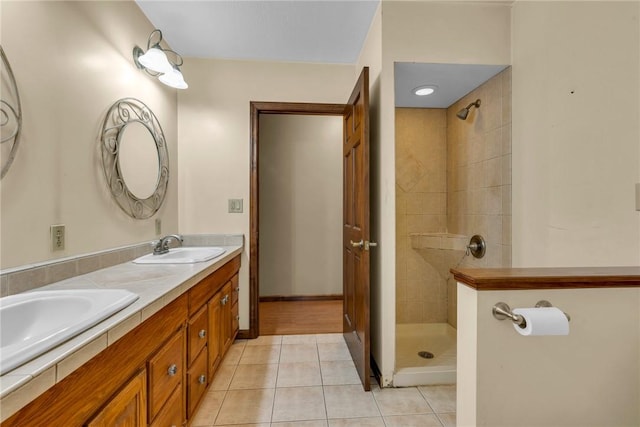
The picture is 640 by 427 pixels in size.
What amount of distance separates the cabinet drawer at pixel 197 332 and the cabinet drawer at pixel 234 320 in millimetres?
621

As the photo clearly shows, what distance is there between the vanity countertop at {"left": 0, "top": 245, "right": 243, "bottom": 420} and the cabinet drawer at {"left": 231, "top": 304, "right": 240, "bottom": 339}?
0.74 m

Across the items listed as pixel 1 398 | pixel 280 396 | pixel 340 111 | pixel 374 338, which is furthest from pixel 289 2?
pixel 280 396

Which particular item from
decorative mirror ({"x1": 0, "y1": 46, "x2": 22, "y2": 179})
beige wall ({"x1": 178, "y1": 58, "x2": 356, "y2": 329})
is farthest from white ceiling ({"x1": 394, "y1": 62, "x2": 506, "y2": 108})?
decorative mirror ({"x1": 0, "y1": 46, "x2": 22, "y2": 179})

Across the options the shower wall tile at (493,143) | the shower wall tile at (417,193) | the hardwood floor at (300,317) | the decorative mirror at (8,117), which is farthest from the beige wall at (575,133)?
the decorative mirror at (8,117)

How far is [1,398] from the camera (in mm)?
475

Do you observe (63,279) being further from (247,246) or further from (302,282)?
(302,282)

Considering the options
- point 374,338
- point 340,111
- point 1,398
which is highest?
point 340,111

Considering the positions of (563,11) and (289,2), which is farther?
(289,2)

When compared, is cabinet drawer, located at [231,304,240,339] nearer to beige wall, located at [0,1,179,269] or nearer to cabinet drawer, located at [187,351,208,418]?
cabinet drawer, located at [187,351,208,418]

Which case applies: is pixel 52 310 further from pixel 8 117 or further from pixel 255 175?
pixel 255 175

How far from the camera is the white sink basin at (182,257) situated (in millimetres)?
1608

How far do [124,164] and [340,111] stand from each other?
1689 millimetres

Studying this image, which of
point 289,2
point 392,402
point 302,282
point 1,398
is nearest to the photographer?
point 1,398

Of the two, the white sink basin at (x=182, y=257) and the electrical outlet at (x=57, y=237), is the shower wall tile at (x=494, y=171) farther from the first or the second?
the electrical outlet at (x=57, y=237)
